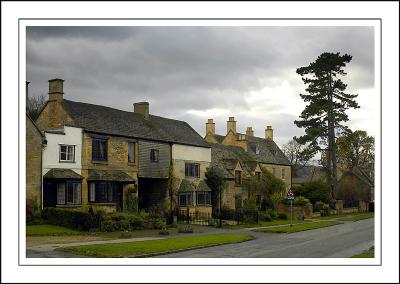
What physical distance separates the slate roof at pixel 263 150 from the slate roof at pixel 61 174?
111ft

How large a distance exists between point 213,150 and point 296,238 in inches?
1044

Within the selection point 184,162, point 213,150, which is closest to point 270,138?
point 213,150

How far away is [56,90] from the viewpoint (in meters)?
41.4

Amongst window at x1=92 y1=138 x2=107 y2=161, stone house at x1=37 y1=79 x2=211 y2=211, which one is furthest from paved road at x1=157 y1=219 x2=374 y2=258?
window at x1=92 y1=138 x2=107 y2=161

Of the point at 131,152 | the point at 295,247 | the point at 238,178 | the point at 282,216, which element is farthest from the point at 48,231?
the point at 282,216

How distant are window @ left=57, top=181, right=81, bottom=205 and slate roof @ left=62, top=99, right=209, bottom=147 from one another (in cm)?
437

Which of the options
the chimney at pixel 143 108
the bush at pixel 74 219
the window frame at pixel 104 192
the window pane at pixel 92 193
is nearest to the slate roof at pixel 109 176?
the window frame at pixel 104 192

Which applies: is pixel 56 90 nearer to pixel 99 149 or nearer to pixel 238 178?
pixel 99 149

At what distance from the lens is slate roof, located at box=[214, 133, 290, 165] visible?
7122 cm

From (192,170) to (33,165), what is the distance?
18451 mm

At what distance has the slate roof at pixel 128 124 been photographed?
136 ft

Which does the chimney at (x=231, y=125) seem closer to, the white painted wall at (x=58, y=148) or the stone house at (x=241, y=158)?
the stone house at (x=241, y=158)

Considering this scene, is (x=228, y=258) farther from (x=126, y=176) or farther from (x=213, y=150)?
(x=213, y=150)

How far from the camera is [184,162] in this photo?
5047cm
